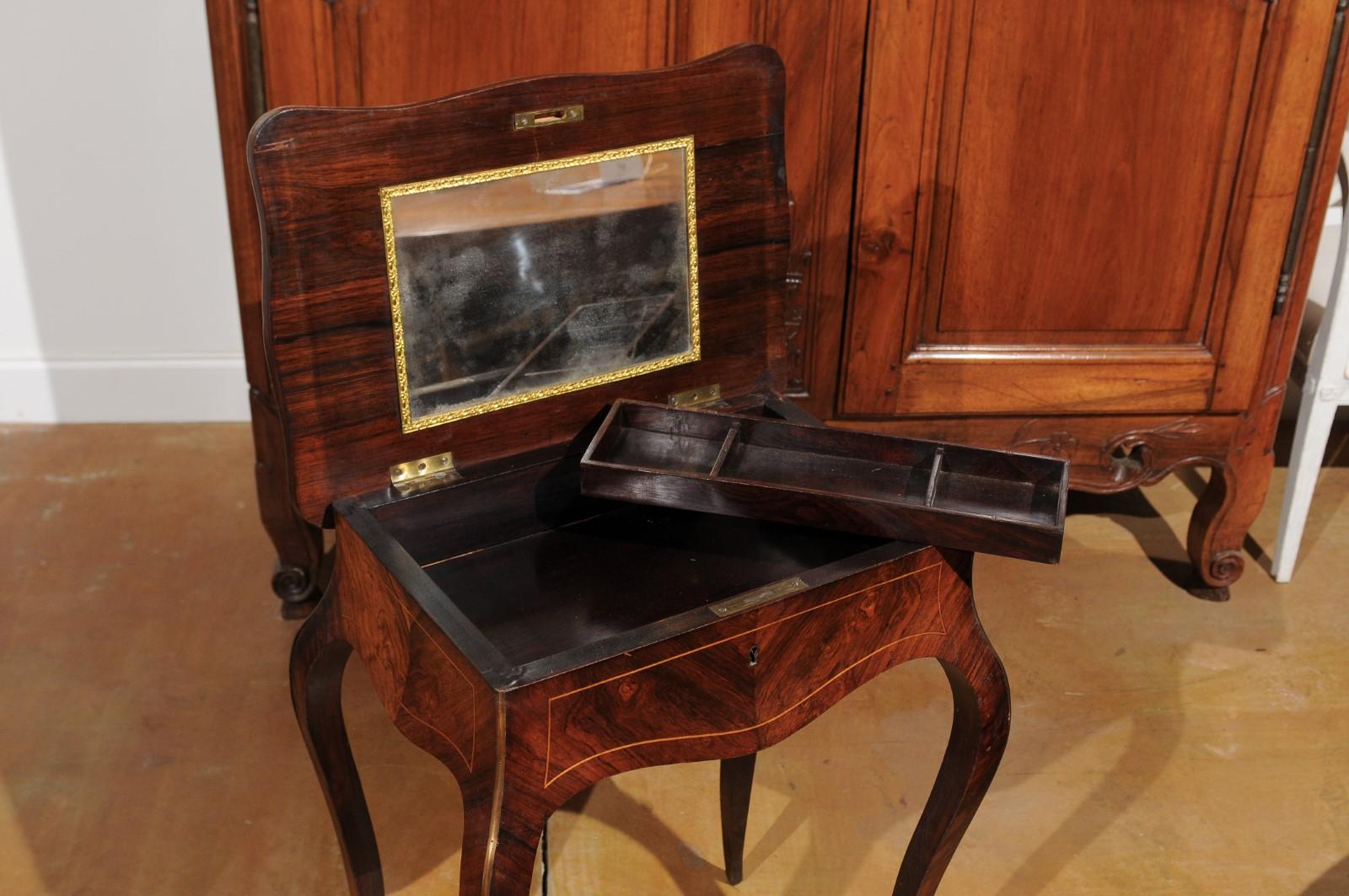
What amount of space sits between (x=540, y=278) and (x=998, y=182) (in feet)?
2.77

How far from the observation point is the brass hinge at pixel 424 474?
1.49 m

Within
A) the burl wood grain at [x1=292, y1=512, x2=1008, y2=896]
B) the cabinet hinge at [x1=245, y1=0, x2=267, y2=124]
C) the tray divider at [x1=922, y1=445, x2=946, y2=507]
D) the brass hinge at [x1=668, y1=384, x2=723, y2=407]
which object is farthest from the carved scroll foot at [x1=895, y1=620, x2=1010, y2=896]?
the cabinet hinge at [x1=245, y1=0, x2=267, y2=124]

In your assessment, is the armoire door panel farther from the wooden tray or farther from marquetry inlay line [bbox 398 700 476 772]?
marquetry inlay line [bbox 398 700 476 772]

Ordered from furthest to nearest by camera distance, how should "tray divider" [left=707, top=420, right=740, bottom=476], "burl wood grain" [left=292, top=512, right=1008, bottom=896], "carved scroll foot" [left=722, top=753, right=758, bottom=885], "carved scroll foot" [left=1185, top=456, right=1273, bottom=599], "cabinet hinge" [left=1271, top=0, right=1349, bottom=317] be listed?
"carved scroll foot" [left=1185, top=456, right=1273, bottom=599]
"cabinet hinge" [left=1271, top=0, right=1349, bottom=317]
"carved scroll foot" [left=722, top=753, right=758, bottom=885]
"tray divider" [left=707, top=420, right=740, bottom=476]
"burl wood grain" [left=292, top=512, right=1008, bottom=896]

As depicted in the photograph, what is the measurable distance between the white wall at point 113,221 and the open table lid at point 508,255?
1286 mm

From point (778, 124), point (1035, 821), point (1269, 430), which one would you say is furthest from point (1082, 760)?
point (778, 124)

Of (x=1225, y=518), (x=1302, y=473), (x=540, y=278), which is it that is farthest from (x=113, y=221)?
(x=1302, y=473)

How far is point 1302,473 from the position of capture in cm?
247

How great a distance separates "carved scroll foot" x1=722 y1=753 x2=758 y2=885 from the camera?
70.7 inches

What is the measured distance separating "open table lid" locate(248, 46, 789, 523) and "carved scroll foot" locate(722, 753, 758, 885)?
48 centimetres

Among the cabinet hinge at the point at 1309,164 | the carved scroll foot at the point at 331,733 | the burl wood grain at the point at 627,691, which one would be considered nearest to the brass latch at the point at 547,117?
the burl wood grain at the point at 627,691

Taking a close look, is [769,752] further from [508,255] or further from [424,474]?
[508,255]

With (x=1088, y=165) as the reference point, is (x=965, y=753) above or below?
below

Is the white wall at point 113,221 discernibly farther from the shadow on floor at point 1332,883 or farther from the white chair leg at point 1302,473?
the shadow on floor at point 1332,883
